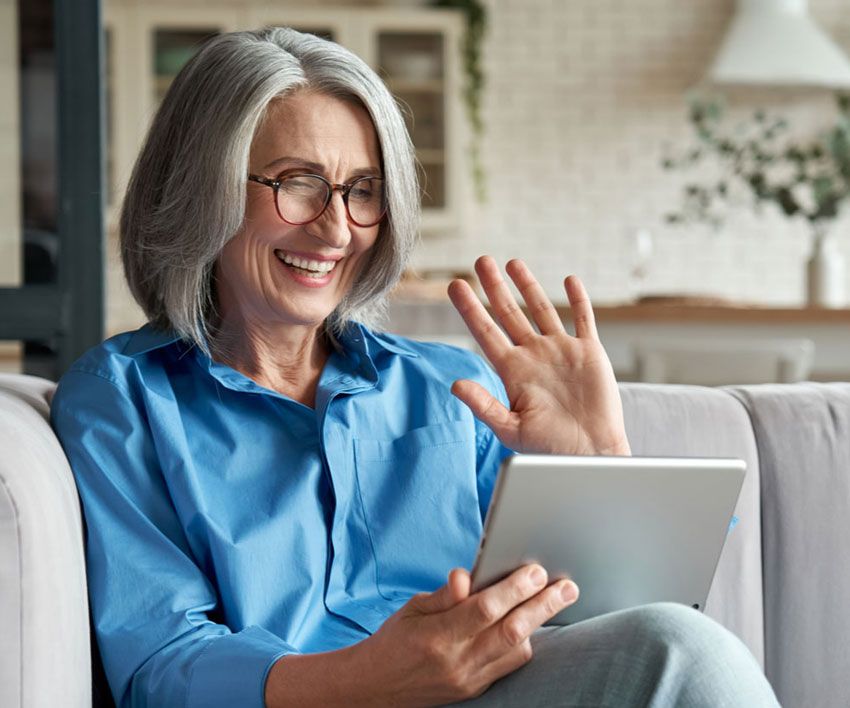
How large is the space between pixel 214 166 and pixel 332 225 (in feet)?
0.50

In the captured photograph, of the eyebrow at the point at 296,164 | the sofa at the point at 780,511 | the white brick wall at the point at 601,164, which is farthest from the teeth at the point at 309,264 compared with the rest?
the white brick wall at the point at 601,164

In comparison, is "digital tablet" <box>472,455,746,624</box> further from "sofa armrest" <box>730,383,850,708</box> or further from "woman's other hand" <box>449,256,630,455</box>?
"sofa armrest" <box>730,383,850,708</box>

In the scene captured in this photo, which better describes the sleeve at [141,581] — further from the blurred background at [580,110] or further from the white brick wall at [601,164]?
the white brick wall at [601,164]

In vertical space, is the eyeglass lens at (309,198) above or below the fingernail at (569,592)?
above

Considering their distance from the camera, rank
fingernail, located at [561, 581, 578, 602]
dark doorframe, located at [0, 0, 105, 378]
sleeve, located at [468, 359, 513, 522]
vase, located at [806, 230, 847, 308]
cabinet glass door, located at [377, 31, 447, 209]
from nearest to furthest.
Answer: fingernail, located at [561, 581, 578, 602] < sleeve, located at [468, 359, 513, 522] < dark doorframe, located at [0, 0, 105, 378] < vase, located at [806, 230, 847, 308] < cabinet glass door, located at [377, 31, 447, 209]

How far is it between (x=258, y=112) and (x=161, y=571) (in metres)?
0.54

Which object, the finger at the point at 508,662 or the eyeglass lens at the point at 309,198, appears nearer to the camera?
the finger at the point at 508,662

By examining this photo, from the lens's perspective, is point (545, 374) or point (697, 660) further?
point (545, 374)

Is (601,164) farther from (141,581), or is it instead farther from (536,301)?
(141,581)

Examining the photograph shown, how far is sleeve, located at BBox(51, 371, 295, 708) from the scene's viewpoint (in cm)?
123

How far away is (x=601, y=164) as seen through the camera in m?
6.62

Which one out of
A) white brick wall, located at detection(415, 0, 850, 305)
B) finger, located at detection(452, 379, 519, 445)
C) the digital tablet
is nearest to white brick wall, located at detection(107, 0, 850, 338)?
white brick wall, located at detection(415, 0, 850, 305)

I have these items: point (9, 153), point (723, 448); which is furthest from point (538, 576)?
point (9, 153)

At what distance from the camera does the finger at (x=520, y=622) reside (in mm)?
1128
